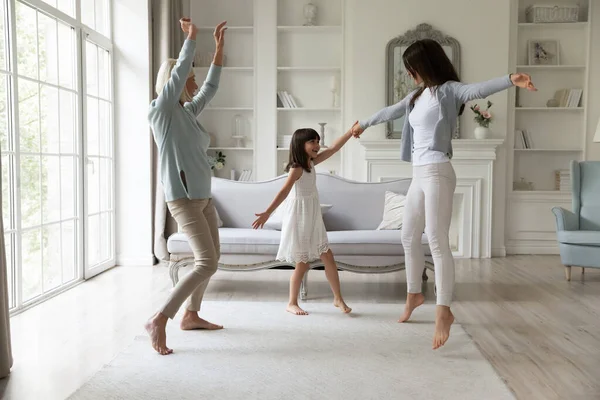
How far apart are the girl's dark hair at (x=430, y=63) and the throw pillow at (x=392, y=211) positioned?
1830 mm

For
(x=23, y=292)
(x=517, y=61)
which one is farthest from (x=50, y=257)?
Result: (x=517, y=61)

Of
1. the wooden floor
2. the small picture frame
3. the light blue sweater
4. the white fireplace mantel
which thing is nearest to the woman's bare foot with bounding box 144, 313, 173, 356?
the wooden floor

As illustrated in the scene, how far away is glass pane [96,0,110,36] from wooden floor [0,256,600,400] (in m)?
2.13

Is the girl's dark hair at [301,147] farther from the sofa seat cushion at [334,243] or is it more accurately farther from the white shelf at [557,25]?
the white shelf at [557,25]

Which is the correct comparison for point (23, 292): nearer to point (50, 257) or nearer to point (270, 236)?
point (50, 257)

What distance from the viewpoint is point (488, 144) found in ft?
20.6

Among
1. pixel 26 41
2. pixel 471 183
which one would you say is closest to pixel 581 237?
pixel 471 183

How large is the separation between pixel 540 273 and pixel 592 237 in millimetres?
621

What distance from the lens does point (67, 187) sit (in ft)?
15.1

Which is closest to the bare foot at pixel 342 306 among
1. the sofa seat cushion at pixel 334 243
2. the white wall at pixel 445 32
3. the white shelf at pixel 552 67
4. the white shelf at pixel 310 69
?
the sofa seat cushion at pixel 334 243

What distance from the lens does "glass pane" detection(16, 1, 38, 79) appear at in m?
3.91

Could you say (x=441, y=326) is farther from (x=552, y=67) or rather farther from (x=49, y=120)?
(x=552, y=67)

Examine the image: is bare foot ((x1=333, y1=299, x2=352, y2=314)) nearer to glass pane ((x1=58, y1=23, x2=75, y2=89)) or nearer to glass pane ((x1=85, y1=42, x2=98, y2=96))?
glass pane ((x1=58, y1=23, x2=75, y2=89))

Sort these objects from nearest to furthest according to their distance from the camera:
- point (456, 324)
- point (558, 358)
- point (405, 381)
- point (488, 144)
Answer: point (405, 381) → point (558, 358) → point (456, 324) → point (488, 144)
